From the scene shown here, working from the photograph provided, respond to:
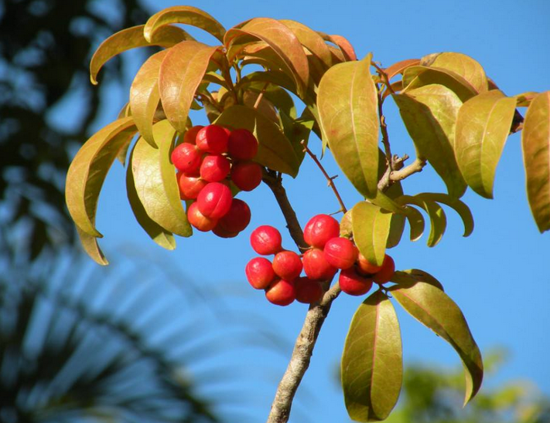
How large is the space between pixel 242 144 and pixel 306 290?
7.7 inches

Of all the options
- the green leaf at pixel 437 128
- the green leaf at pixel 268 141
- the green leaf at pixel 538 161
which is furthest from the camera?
the green leaf at pixel 268 141

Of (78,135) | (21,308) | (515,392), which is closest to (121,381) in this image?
(21,308)

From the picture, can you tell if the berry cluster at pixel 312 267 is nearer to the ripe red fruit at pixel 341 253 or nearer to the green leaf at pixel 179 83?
the ripe red fruit at pixel 341 253

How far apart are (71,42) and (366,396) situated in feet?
11.7

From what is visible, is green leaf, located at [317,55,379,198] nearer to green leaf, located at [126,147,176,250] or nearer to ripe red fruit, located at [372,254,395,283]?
ripe red fruit, located at [372,254,395,283]

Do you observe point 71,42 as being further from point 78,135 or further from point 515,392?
point 515,392

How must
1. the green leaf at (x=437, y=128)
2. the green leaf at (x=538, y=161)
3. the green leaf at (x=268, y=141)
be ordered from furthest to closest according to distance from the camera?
the green leaf at (x=268, y=141) → the green leaf at (x=437, y=128) → the green leaf at (x=538, y=161)

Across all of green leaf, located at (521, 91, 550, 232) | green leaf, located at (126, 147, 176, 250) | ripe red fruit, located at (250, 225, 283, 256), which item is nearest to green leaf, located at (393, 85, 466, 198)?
green leaf, located at (521, 91, 550, 232)

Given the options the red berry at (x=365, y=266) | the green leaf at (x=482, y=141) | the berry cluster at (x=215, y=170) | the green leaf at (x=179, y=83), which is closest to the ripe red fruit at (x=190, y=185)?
the berry cluster at (x=215, y=170)

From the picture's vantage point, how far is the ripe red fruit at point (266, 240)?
886mm

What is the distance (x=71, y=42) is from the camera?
13.1 ft

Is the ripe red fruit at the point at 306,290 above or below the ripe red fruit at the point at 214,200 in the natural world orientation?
below

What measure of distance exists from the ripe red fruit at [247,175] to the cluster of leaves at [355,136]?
0.16 feet

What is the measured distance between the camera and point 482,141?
2.43 ft
